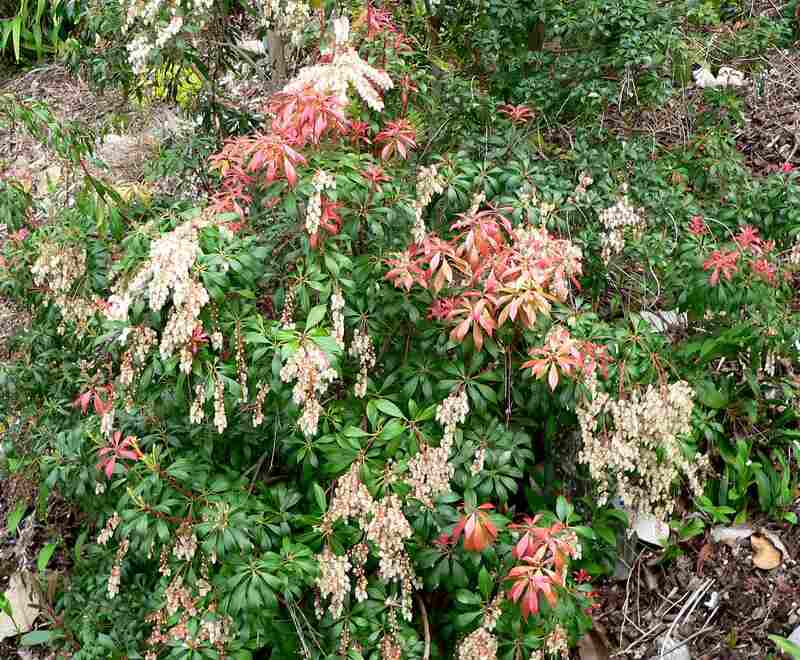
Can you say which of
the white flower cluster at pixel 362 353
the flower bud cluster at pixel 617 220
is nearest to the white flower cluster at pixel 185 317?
the white flower cluster at pixel 362 353

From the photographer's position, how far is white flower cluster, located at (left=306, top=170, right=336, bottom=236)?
270 cm

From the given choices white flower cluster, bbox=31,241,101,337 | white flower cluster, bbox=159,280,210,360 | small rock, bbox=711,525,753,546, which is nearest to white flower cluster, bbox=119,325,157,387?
white flower cluster, bbox=159,280,210,360

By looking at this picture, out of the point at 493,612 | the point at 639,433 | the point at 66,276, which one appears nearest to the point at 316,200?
the point at 66,276

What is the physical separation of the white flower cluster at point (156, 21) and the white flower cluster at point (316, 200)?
913 mm

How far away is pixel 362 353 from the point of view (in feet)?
9.84

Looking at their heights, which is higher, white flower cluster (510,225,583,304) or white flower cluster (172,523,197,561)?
white flower cluster (510,225,583,304)

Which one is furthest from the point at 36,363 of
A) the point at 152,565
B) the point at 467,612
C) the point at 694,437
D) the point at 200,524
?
the point at 694,437

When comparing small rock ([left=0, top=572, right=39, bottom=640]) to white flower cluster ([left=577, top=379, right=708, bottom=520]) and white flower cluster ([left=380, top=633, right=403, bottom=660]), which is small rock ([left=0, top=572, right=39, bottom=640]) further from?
white flower cluster ([left=577, top=379, right=708, bottom=520])

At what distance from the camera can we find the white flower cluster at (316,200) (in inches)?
106

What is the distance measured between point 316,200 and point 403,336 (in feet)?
2.57

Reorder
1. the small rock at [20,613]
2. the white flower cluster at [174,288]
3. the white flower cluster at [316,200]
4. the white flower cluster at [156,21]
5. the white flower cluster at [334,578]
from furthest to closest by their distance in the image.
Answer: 1. the small rock at [20,613]
2. the white flower cluster at [156,21]
3. the white flower cluster at [334,578]
4. the white flower cluster at [316,200]
5. the white flower cluster at [174,288]

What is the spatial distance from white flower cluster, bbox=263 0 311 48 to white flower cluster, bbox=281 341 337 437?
142cm

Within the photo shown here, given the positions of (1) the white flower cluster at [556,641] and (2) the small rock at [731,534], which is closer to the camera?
(1) the white flower cluster at [556,641]

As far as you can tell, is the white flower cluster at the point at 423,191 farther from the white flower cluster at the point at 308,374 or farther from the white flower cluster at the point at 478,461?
the white flower cluster at the point at 478,461
